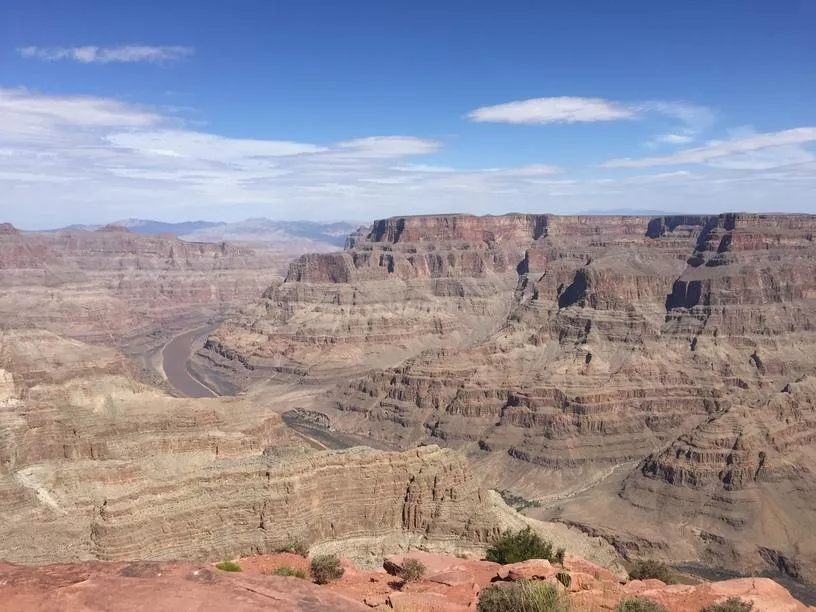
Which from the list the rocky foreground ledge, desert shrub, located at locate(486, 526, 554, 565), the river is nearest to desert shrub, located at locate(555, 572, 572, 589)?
the rocky foreground ledge

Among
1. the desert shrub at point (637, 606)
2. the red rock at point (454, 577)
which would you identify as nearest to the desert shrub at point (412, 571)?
the red rock at point (454, 577)

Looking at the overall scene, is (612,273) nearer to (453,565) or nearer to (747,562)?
(747,562)

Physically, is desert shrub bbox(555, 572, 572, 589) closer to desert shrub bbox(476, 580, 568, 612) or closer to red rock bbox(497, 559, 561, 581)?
red rock bbox(497, 559, 561, 581)

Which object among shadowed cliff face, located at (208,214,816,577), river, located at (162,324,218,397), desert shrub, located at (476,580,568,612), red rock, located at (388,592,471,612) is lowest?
river, located at (162,324,218,397)

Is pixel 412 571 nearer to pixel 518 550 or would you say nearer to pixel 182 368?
pixel 518 550

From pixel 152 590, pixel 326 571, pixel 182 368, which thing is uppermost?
pixel 152 590

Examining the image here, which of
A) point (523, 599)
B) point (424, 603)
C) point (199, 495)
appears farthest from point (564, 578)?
point (199, 495)
